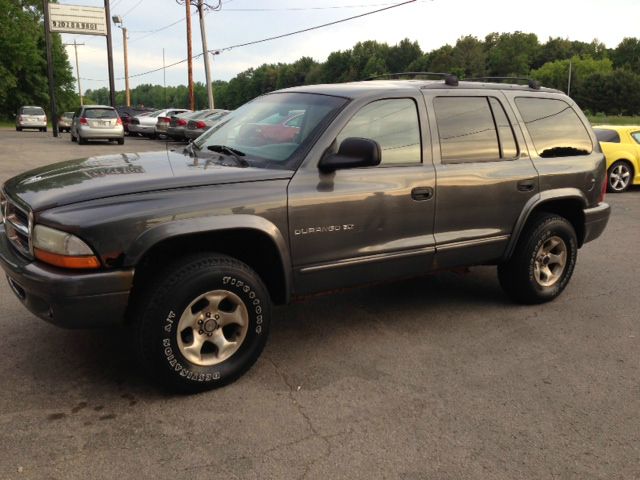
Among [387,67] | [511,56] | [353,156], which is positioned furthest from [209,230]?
[387,67]

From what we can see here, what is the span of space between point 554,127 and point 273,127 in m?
2.41

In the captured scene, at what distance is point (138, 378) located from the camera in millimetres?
3426

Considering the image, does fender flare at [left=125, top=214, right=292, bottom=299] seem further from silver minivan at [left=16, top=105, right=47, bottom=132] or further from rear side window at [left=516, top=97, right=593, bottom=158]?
silver minivan at [left=16, top=105, right=47, bottom=132]

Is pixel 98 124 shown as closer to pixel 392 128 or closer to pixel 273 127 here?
pixel 273 127

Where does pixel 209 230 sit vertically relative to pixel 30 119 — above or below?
below

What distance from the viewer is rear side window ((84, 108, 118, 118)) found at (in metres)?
20.6

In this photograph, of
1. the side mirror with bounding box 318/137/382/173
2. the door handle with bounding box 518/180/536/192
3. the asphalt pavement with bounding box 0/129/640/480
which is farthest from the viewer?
the door handle with bounding box 518/180/536/192

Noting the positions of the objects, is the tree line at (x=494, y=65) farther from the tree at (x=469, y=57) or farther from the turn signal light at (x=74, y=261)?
the turn signal light at (x=74, y=261)

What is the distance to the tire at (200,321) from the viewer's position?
3.06 metres

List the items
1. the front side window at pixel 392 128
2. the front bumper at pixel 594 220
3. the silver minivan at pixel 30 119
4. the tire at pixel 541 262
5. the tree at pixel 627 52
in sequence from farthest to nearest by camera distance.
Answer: the tree at pixel 627 52 < the silver minivan at pixel 30 119 < the front bumper at pixel 594 220 < the tire at pixel 541 262 < the front side window at pixel 392 128

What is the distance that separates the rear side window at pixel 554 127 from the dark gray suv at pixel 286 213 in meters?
0.01

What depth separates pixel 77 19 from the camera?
32.3 meters

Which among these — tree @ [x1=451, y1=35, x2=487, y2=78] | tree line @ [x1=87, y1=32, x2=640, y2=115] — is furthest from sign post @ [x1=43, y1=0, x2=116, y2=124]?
tree @ [x1=451, y1=35, x2=487, y2=78]

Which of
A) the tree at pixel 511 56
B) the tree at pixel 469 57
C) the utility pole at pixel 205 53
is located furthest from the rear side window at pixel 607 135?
the tree at pixel 511 56
